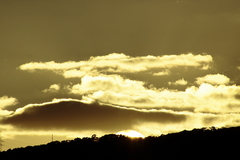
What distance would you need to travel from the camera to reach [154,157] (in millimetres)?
34688

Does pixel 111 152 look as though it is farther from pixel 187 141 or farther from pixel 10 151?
pixel 10 151

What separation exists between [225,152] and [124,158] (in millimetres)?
8829

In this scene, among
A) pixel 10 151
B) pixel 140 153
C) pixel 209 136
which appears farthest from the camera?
pixel 10 151

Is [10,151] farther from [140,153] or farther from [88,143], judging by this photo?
[140,153]

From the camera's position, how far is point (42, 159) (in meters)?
41.4

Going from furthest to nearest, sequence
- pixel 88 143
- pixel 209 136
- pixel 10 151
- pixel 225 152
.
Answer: pixel 10 151 → pixel 88 143 → pixel 209 136 → pixel 225 152

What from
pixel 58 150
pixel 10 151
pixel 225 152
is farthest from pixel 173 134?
pixel 10 151

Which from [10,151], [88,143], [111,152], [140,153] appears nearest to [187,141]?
[140,153]

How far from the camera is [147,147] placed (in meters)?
36.0

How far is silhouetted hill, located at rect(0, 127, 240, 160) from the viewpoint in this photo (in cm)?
3167

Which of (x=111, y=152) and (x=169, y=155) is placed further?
(x=111, y=152)

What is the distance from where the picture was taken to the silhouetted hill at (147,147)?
1247 inches

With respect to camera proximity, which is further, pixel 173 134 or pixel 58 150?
pixel 58 150

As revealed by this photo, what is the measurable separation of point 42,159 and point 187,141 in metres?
14.4
